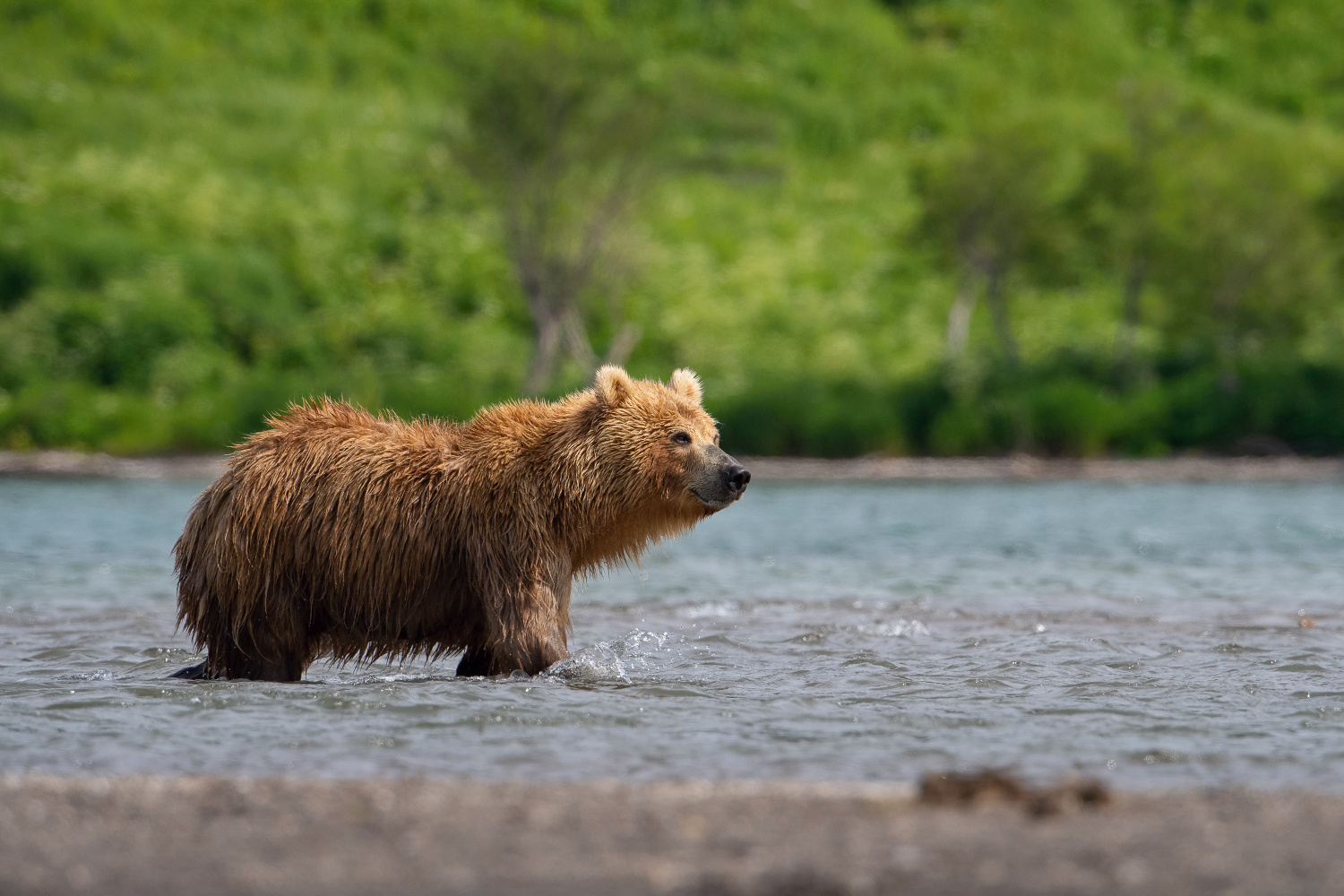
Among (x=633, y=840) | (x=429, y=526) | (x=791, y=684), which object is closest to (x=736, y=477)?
(x=791, y=684)

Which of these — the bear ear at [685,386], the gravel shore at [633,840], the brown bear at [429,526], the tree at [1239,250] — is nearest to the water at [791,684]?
the brown bear at [429,526]

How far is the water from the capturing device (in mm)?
5379

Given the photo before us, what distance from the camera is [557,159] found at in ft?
110

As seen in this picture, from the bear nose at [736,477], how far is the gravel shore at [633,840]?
2.53 metres

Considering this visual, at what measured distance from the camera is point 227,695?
6.49 metres

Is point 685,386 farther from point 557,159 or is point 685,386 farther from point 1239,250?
point 1239,250

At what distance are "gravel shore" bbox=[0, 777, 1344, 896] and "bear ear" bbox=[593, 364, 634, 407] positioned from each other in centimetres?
296

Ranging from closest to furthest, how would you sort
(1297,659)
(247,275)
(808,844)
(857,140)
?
1. (808,844)
2. (1297,659)
3. (247,275)
4. (857,140)

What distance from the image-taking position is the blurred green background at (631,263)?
105ft

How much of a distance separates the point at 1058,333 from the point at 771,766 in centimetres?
3537

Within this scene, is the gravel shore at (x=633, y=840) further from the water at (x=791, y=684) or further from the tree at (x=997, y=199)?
the tree at (x=997, y=199)

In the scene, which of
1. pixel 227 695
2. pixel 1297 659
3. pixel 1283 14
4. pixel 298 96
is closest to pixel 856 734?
pixel 227 695

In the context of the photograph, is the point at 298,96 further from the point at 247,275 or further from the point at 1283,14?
the point at 1283,14

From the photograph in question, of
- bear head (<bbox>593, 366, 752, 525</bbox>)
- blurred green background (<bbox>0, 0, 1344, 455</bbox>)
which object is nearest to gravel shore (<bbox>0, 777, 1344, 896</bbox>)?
bear head (<bbox>593, 366, 752, 525</bbox>)
